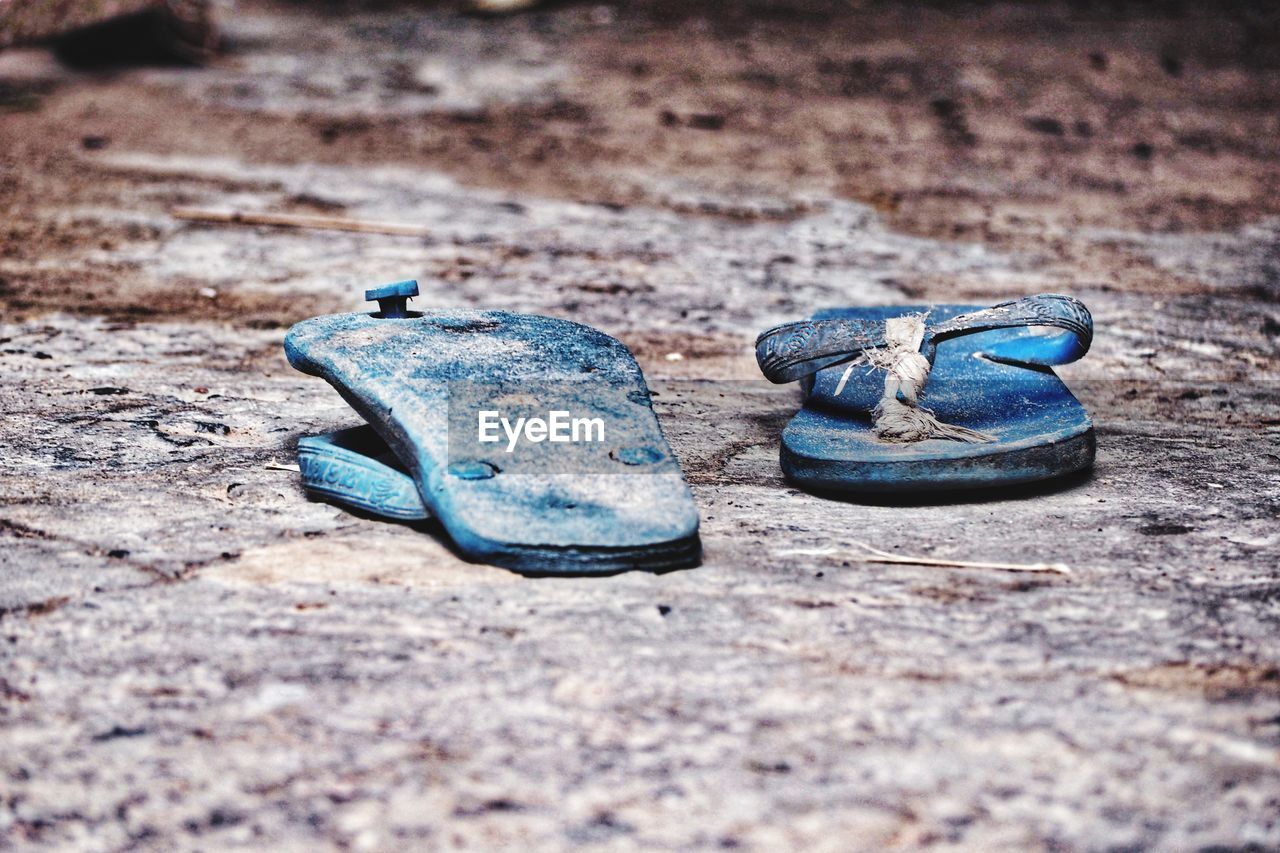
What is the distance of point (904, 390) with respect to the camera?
1.64m

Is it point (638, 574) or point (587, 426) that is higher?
point (587, 426)

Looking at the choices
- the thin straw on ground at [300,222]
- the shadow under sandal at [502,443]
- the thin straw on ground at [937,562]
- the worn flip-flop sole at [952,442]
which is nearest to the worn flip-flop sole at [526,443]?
the shadow under sandal at [502,443]

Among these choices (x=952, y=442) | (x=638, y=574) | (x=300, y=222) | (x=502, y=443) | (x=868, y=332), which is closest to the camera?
(x=638, y=574)

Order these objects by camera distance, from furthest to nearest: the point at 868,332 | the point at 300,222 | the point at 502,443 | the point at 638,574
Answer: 1. the point at 300,222
2. the point at 868,332
3. the point at 502,443
4. the point at 638,574

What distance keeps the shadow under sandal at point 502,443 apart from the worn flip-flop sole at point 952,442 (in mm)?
267

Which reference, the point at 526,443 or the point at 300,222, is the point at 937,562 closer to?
the point at 526,443

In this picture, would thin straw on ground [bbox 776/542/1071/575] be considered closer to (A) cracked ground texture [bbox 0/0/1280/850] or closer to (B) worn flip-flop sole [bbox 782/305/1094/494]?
(A) cracked ground texture [bbox 0/0/1280/850]

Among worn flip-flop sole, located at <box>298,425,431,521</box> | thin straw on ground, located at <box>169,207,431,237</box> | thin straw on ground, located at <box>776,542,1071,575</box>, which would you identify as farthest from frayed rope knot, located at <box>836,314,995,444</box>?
thin straw on ground, located at <box>169,207,431,237</box>

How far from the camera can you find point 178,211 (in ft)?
10.2

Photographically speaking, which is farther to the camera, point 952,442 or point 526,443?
point 952,442

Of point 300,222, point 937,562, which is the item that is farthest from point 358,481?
point 300,222

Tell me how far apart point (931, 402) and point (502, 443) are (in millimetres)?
689

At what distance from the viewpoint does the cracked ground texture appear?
37.2 inches

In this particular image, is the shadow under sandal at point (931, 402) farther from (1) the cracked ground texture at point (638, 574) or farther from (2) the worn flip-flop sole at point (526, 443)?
(2) the worn flip-flop sole at point (526, 443)
